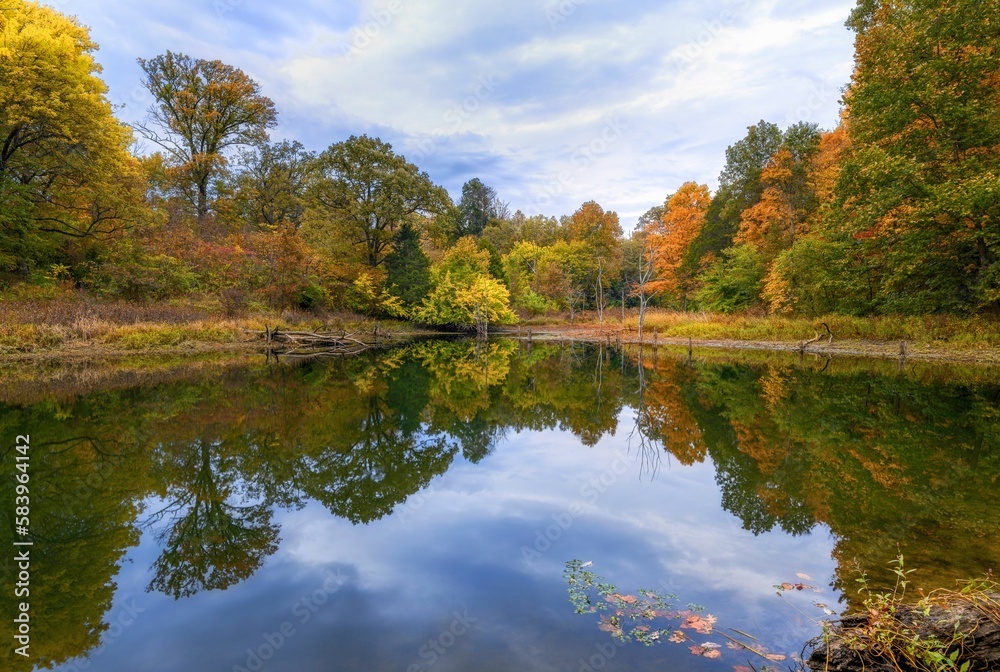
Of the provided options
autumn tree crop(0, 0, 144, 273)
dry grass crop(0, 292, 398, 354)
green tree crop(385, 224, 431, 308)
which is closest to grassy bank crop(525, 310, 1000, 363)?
green tree crop(385, 224, 431, 308)

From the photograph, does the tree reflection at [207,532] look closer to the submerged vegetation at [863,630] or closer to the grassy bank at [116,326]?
the submerged vegetation at [863,630]

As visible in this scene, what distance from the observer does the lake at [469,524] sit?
142 inches

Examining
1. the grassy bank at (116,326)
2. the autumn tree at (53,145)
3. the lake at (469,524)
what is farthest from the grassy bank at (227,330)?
the lake at (469,524)

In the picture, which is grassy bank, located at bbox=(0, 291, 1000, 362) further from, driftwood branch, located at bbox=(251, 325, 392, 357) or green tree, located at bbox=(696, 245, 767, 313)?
green tree, located at bbox=(696, 245, 767, 313)

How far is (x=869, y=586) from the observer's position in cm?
408

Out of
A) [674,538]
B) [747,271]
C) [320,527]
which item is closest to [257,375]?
[320,527]

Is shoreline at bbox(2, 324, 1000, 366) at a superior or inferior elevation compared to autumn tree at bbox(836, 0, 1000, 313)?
inferior

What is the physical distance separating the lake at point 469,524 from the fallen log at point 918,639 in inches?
15.5

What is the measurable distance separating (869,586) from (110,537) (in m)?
7.14

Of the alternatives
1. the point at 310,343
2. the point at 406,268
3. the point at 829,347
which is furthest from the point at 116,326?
the point at 829,347

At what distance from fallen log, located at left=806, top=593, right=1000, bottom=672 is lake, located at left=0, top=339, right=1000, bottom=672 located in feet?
1.29

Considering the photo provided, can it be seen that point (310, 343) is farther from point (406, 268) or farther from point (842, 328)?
point (842, 328)

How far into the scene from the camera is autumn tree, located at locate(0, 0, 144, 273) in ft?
64.6

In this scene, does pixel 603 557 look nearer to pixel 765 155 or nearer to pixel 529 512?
pixel 529 512
